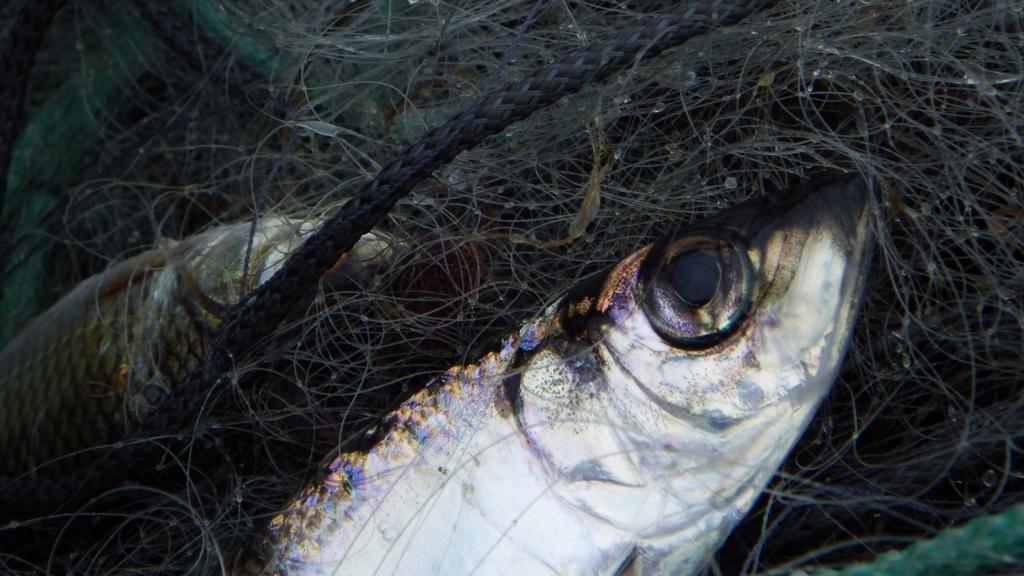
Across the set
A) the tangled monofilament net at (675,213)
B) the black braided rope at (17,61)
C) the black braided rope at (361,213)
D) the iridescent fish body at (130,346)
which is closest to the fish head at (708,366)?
the tangled monofilament net at (675,213)

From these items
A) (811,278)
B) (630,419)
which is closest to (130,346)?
(630,419)

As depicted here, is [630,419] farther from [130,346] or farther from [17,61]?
[17,61]

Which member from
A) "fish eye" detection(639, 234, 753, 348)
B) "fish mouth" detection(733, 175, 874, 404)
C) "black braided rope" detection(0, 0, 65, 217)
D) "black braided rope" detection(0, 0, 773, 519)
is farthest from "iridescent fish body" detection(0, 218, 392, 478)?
"fish mouth" detection(733, 175, 874, 404)

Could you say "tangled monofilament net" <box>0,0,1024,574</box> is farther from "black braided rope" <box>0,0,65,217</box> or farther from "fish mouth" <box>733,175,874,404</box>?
"black braided rope" <box>0,0,65,217</box>

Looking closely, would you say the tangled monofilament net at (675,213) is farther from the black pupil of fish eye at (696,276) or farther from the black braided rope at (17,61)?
the black braided rope at (17,61)

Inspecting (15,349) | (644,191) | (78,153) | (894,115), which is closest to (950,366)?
(894,115)

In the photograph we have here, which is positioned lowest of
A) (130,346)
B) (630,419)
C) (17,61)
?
(630,419)
